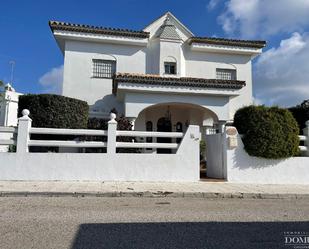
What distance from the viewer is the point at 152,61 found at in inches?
848

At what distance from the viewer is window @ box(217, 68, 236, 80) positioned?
2256 centimetres

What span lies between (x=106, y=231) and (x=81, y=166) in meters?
6.45

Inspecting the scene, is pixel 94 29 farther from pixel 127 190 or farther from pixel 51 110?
pixel 127 190

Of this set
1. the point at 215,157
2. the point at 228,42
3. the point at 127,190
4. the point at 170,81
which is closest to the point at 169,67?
the point at 228,42

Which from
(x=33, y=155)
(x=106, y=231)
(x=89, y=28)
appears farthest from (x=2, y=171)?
(x=89, y=28)

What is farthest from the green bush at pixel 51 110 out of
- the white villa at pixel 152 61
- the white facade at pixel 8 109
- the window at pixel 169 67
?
the white facade at pixel 8 109

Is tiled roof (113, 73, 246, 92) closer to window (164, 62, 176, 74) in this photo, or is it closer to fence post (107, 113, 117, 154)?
window (164, 62, 176, 74)

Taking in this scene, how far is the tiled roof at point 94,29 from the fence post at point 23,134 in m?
10.2

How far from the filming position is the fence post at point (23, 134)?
1114cm

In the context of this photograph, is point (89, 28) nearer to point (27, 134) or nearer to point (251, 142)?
point (27, 134)

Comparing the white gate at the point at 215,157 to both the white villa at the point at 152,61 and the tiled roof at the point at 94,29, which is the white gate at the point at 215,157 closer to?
the white villa at the point at 152,61

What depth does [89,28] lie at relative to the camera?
20109mm

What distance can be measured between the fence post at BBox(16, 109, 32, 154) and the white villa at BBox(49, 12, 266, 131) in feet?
24.8

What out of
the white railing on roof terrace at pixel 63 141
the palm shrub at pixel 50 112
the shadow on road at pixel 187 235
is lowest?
the shadow on road at pixel 187 235
